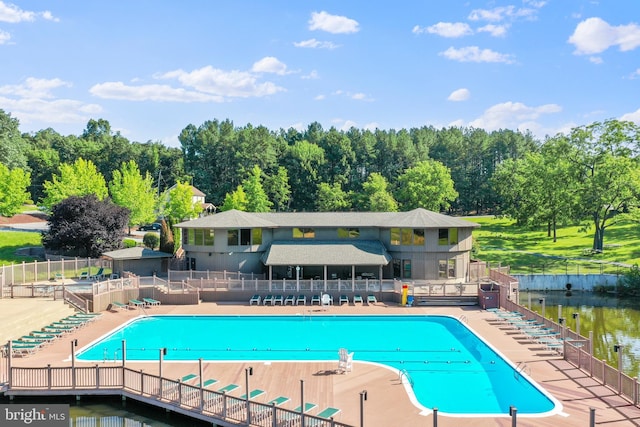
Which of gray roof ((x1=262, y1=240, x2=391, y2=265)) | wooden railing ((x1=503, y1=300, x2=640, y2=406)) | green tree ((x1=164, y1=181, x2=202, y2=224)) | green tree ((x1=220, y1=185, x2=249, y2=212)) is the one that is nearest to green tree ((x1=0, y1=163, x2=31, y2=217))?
green tree ((x1=164, y1=181, x2=202, y2=224))

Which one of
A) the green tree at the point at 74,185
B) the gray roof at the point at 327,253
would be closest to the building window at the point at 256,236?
the gray roof at the point at 327,253

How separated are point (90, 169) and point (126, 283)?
113 feet

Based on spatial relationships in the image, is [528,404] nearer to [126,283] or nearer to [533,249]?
[126,283]

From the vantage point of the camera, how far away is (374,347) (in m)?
24.8

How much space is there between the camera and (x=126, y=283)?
33.0m

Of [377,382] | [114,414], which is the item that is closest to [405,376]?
[377,382]

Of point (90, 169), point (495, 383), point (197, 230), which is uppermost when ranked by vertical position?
point (90, 169)

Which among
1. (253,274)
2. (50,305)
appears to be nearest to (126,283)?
(50,305)

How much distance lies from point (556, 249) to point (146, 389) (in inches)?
1976

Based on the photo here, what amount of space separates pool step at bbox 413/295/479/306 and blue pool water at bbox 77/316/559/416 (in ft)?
9.45

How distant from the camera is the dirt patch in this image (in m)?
66.3

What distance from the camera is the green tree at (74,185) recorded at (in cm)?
5588

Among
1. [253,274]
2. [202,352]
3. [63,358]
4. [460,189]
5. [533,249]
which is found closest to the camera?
[63,358]

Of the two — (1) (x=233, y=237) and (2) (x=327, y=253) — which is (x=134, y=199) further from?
(2) (x=327, y=253)
